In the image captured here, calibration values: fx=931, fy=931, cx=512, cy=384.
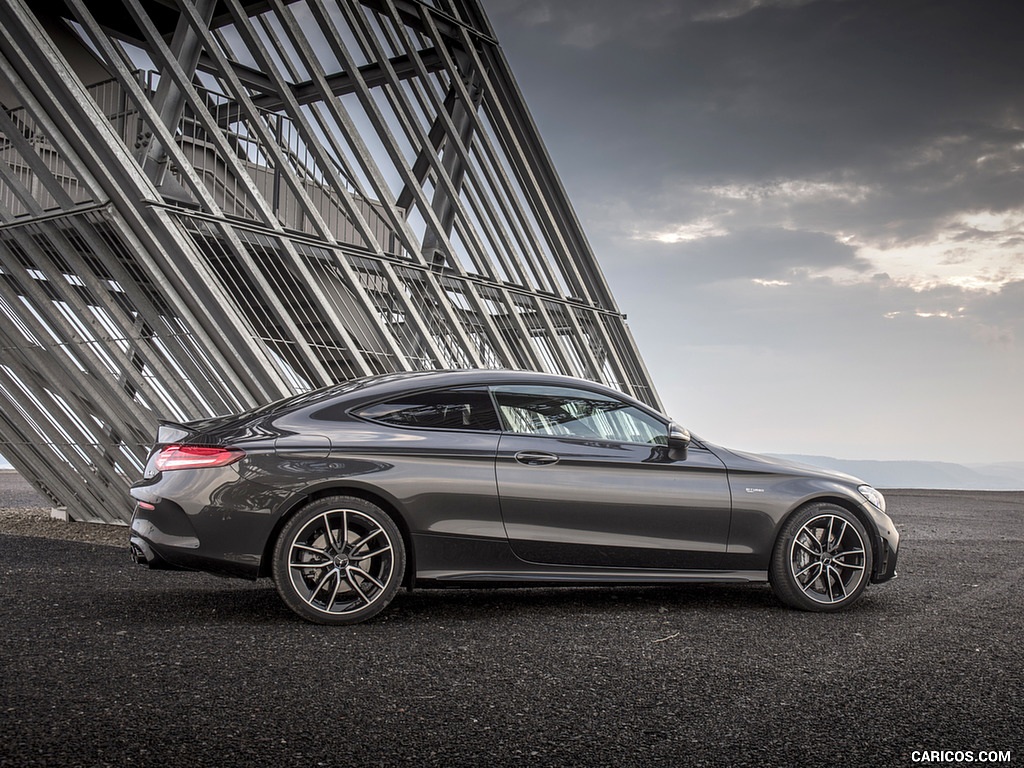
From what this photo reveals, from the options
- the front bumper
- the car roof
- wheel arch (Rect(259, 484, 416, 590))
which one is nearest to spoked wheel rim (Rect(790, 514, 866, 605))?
the front bumper

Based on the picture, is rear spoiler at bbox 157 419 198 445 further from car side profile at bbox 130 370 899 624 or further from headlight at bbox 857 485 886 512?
headlight at bbox 857 485 886 512

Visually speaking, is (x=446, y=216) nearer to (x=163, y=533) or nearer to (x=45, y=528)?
(x=45, y=528)

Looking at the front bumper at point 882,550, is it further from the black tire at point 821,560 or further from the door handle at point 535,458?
the door handle at point 535,458

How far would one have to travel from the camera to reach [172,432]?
209 inches

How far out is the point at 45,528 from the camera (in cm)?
1024

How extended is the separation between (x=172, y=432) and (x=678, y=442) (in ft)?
9.72

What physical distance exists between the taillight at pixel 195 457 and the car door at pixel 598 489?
1.48m

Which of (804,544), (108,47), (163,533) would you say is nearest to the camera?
(163,533)

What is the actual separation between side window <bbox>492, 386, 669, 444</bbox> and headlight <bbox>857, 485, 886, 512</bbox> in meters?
1.33

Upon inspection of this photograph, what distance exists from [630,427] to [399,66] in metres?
10.2

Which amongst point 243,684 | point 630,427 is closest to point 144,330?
point 630,427

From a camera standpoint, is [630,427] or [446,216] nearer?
[630,427]

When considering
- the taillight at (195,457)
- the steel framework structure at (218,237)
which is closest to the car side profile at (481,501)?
the taillight at (195,457)

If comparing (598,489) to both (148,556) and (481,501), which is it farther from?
(148,556)
